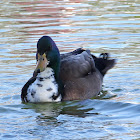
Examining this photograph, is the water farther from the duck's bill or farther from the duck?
the duck's bill

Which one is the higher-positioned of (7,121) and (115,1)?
(115,1)

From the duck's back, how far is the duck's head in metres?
0.28

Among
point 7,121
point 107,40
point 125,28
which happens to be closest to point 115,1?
point 125,28

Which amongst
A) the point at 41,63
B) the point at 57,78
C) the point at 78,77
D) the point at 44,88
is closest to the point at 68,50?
the point at 78,77

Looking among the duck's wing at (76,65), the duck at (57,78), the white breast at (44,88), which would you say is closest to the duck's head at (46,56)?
the duck at (57,78)

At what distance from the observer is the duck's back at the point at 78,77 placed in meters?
9.88

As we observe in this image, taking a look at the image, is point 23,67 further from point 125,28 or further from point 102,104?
point 125,28

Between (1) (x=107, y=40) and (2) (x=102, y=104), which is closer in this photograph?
(2) (x=102, y=104)

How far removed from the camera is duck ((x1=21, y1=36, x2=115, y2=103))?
31.2 feet

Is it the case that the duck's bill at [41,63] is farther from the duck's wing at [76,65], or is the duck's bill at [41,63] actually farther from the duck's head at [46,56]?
the duck's wing at [76,65]

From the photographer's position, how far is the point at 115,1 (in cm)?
2291

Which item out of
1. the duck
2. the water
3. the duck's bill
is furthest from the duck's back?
the duck's bill

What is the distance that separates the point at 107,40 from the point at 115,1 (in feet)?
26.5

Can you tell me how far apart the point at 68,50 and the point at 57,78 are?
14.5ft
